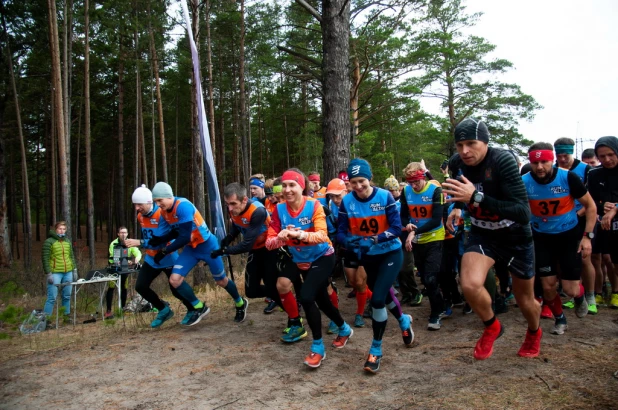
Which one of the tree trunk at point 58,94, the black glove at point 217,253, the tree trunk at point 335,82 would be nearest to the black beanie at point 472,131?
the black glove at point 217,253

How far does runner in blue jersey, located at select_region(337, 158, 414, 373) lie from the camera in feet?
16.1

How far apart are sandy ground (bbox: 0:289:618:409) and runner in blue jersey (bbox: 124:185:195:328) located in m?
0.60

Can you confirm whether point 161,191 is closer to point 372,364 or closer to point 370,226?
point 370,226

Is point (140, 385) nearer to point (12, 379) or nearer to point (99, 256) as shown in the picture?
point (12, 379)

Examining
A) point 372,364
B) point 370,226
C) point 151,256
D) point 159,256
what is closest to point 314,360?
point 372,364

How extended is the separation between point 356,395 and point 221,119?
26779 millimetres

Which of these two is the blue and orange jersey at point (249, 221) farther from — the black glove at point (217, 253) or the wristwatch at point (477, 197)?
the wristwatch at point (477, 197)

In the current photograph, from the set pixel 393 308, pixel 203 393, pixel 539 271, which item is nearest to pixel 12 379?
pixel 203 393

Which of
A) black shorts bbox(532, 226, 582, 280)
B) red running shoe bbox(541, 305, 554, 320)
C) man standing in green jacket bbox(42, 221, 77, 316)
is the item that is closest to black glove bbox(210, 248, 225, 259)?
black shorts bbox(532, 226, 582, 280)

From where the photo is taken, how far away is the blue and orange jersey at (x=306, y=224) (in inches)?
199

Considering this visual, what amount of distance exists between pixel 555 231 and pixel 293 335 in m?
3.53

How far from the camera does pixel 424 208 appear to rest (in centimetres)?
652

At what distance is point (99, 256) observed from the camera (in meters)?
33.9

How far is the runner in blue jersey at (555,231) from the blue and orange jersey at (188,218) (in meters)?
4.55
